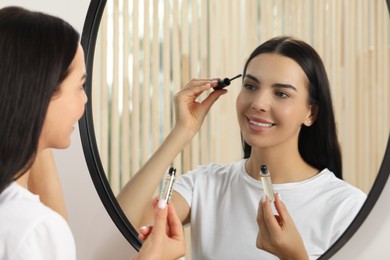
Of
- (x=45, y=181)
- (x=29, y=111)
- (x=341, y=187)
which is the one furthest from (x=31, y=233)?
(x=341, y=187)

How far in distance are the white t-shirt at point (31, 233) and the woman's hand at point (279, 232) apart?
0.29m

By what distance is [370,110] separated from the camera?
0.81 metres

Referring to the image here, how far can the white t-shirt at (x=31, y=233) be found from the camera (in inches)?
26.3

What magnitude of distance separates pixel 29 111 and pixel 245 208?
0.36m

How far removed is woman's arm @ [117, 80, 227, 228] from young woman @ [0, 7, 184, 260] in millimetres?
188

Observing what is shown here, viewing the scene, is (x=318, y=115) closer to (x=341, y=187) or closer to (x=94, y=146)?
(x=341, y=187)

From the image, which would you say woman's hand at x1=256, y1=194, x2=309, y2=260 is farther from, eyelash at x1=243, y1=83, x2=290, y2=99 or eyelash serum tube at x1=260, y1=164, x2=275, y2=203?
eyelash at x1=243, y1=83, x2=290, y2=99

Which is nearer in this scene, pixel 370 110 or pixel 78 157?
pixel 370 110

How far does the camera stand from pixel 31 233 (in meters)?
0.67

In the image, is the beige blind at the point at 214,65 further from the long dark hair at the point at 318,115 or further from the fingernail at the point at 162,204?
the fingernail at the point at 162,204

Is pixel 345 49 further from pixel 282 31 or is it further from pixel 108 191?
pixel 108 191

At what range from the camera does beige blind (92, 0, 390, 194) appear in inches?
31.9

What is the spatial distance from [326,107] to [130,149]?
327 mm

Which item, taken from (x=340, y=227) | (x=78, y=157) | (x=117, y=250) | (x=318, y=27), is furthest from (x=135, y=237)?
(x=318, y=27)
